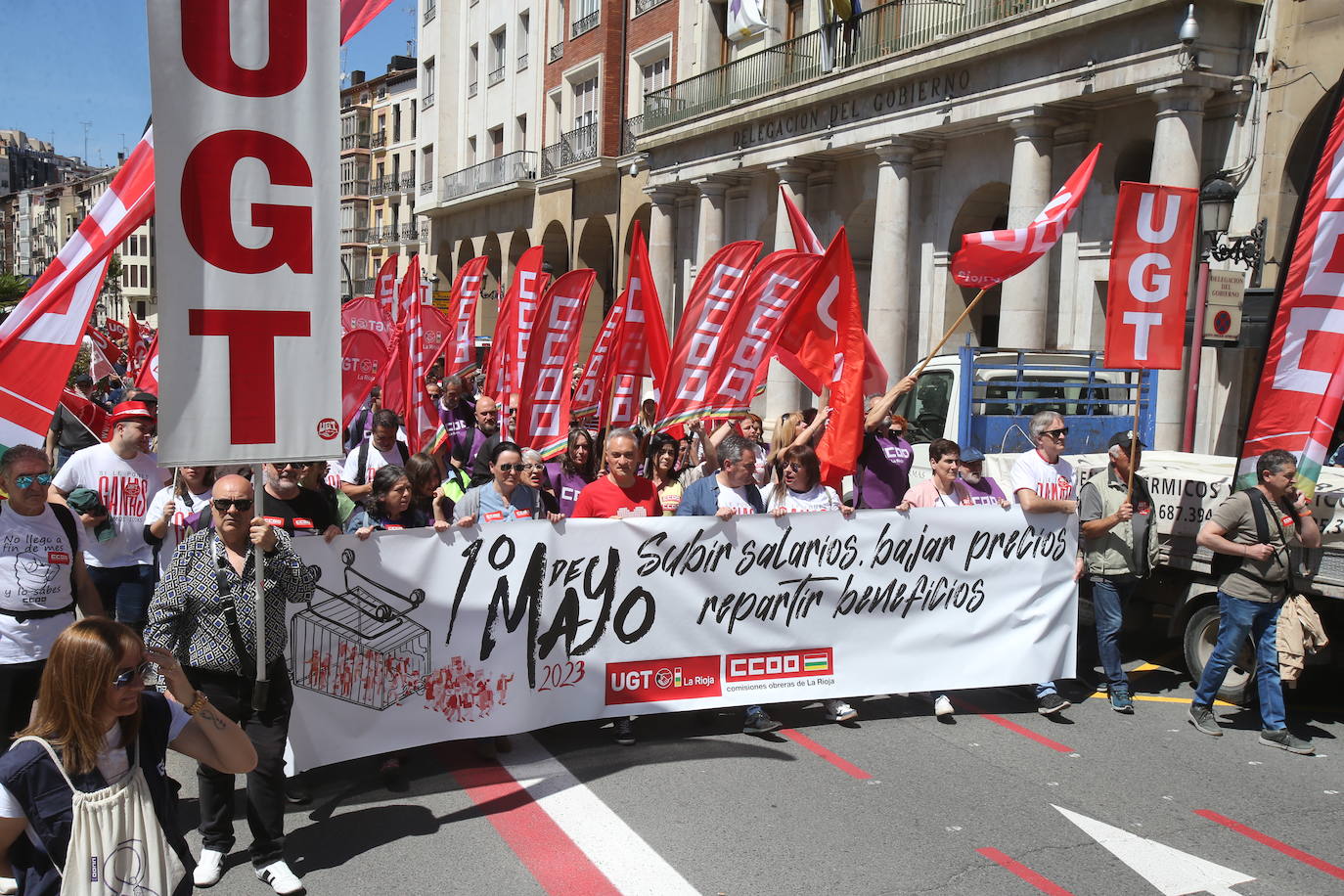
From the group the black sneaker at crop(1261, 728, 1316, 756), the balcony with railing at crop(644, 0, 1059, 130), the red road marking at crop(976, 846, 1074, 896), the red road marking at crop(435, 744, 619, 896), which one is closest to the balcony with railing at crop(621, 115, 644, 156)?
the balcony with railing at crop(644, 0, 1059, 130)

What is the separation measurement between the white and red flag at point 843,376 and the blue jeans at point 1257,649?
243 centimetres

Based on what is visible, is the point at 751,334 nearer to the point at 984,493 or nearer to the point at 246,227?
the point at 984,493

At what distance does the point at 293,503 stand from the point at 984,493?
438 cm

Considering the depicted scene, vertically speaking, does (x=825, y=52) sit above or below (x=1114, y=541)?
above

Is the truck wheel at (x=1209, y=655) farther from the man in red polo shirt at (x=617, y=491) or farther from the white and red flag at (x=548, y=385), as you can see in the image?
the white and red flag at (x=548, y=385)

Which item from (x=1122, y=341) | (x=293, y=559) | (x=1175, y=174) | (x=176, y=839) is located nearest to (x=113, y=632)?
(x=176, y=839)

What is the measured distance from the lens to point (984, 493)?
7.66 m

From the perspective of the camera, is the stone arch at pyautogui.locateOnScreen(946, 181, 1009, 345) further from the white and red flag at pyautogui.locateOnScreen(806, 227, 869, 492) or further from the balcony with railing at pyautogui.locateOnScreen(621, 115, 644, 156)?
the balcony with railing at pyautogui.locateOnScreen(621, 115, 644, 156)

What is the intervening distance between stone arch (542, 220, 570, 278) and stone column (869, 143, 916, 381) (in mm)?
17733

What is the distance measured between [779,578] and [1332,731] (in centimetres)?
361

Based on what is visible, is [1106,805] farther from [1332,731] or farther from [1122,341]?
[1122,341]

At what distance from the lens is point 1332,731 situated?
23.4ft

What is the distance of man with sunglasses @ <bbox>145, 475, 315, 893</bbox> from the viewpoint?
4.56 metres

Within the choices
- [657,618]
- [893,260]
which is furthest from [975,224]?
[657,618]
